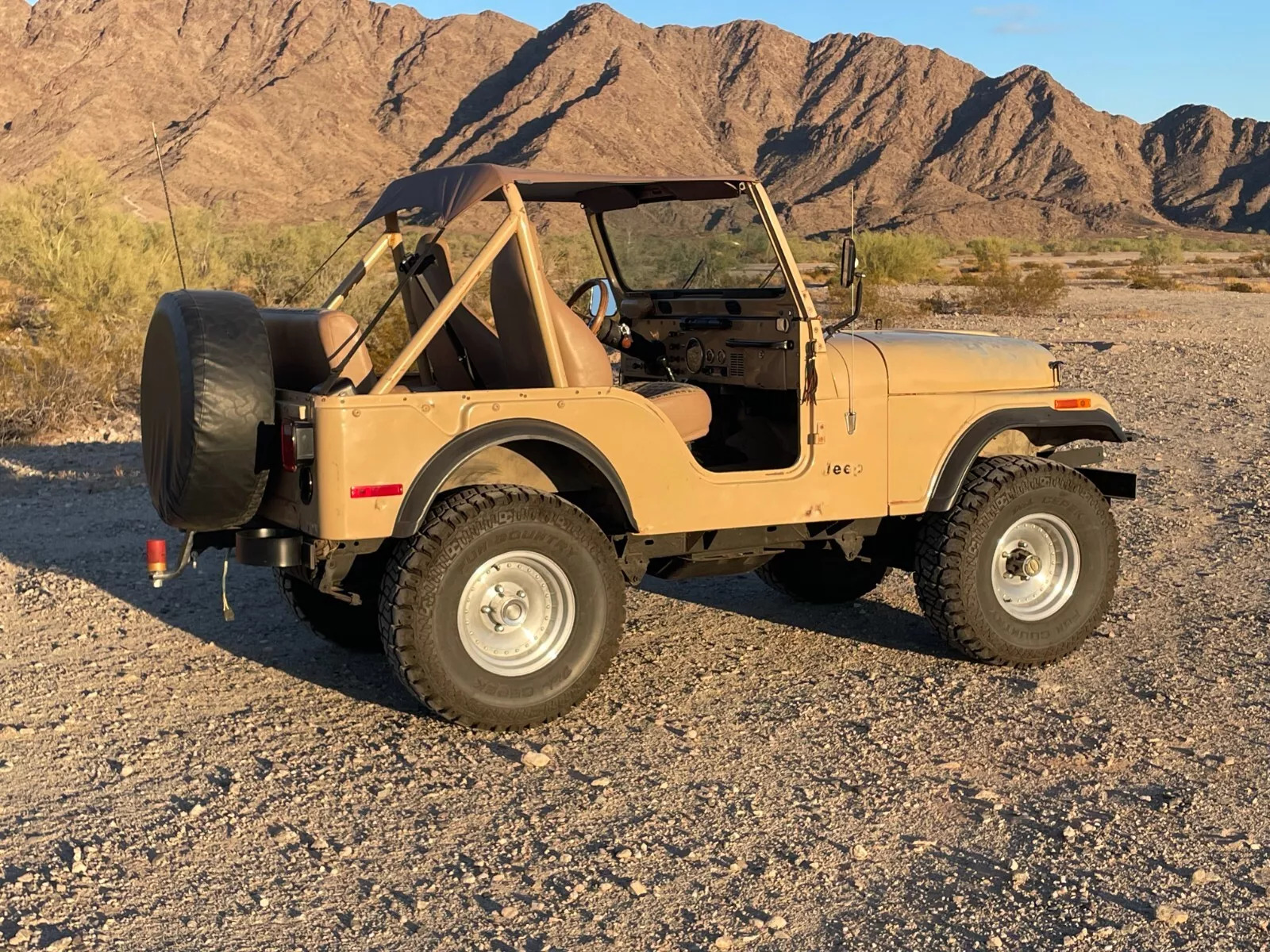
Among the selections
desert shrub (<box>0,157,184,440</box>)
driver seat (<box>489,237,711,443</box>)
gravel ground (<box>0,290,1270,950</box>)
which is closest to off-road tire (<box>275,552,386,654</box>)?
gravel ground (<box>0,290,1270,950</box>)

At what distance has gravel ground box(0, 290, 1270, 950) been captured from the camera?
3736 millimetres

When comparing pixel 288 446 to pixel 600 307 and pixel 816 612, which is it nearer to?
pixel 600 307

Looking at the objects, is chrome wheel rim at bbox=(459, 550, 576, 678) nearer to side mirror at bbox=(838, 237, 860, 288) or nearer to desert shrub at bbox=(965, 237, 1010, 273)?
side mirror at bbox=(838, 237, 860, 288)

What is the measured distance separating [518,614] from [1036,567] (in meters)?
2.53

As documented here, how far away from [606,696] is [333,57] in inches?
4575

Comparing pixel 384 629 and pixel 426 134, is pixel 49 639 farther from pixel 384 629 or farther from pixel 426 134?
pixel 426 134

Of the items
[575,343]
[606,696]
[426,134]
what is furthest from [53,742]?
[426,134]

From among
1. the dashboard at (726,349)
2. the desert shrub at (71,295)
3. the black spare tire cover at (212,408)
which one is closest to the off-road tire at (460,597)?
the black spare tire cover at (212,408)

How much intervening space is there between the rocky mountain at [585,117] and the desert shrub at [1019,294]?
61.6 meters

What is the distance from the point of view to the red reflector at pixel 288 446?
4887mm

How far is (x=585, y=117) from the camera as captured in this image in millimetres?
101562

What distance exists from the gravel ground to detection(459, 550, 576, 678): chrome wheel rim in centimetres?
32

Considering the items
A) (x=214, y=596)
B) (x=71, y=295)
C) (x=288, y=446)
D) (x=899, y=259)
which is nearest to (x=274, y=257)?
(x=71, y=295)

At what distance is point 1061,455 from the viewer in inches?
257
